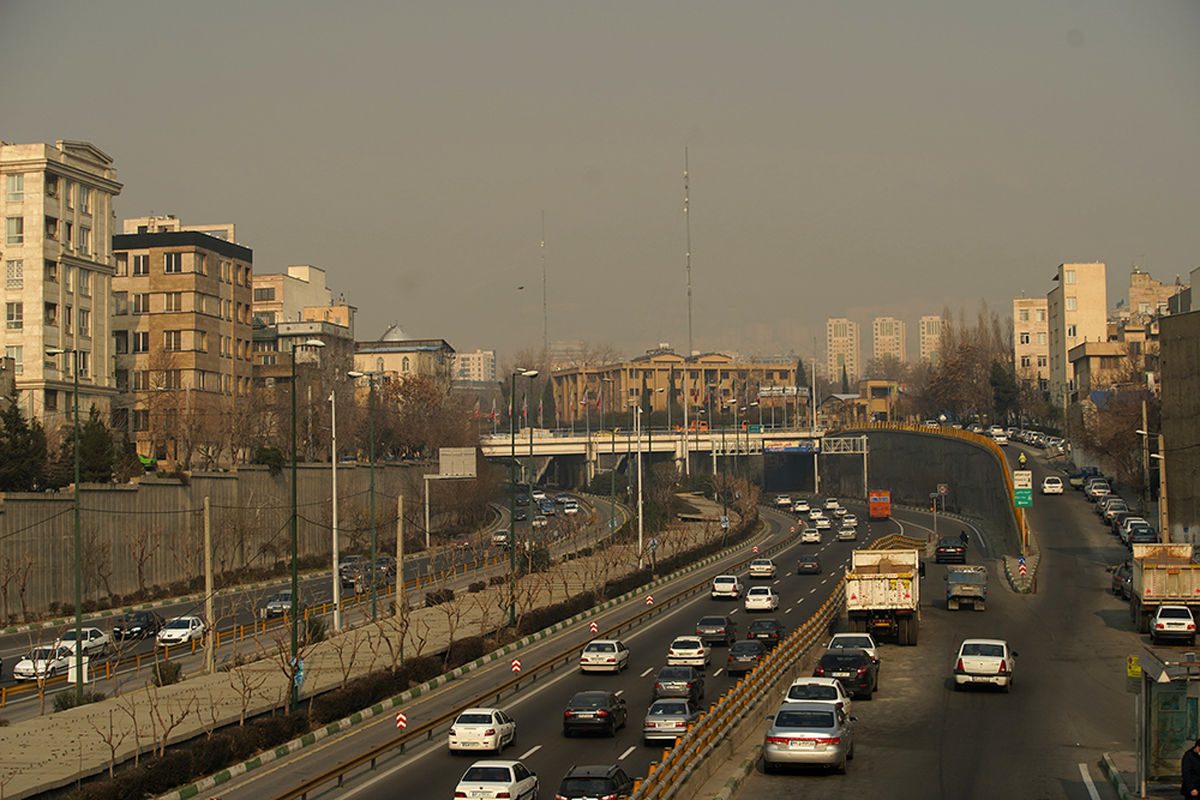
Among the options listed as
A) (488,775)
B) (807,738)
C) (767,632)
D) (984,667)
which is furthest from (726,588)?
(488,775)

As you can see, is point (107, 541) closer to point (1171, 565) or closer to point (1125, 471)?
point (1171, 565)

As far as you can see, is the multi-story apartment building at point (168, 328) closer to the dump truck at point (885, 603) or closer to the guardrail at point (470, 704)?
the guardrail at point (470, 704)

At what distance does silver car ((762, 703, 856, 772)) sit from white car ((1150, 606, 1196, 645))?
24401mm

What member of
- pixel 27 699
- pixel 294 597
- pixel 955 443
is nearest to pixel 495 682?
pixel 294 597

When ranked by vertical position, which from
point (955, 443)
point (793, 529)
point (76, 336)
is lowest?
point (793, 529)

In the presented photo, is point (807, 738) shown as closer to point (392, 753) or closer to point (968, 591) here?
point (392, 753)

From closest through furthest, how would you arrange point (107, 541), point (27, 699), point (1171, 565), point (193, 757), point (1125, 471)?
point (193, 757), point (27, 699), point (1171, 565), point (107, 541), point (1125, 471)

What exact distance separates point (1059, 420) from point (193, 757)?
142837 mm

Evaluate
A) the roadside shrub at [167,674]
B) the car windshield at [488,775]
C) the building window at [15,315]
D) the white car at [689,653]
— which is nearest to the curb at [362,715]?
the car windshield at [488,775]

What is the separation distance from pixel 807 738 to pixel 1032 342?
178 m

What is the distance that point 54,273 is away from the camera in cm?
8394

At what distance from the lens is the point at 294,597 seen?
35.1 m

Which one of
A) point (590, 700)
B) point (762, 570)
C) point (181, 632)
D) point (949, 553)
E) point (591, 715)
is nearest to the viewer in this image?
point (591, 715)

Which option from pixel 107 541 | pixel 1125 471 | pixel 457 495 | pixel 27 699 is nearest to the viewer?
pixel 27 699
